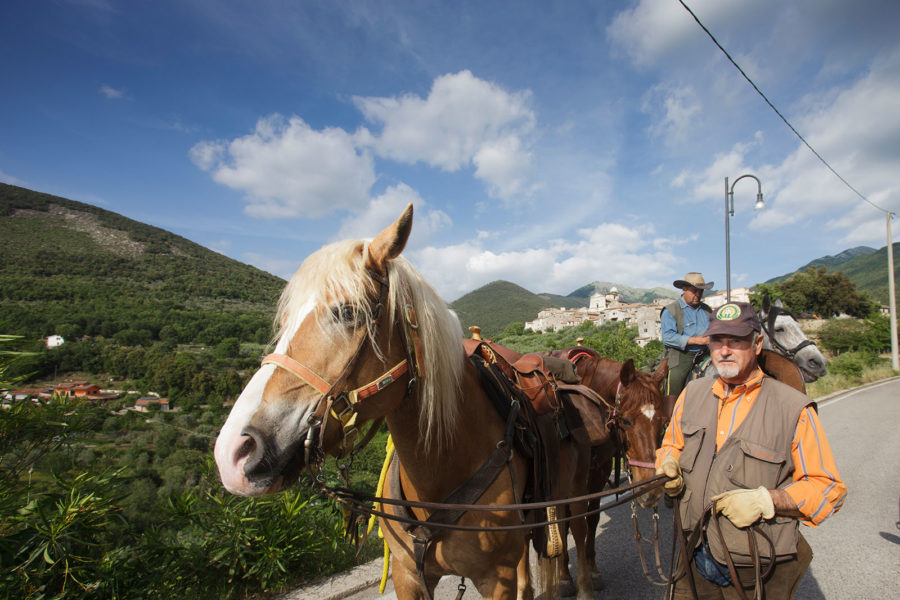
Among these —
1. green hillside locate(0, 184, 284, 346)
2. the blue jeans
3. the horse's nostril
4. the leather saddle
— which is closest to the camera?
the horse's nostril

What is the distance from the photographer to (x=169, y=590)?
9.06ft

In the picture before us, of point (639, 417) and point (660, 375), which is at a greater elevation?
point (660, 375)

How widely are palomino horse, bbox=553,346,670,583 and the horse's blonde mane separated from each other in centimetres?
192

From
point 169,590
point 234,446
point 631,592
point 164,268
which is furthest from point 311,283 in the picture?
point 164,268

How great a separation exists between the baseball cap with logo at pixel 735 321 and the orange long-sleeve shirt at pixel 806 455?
0.23 metres

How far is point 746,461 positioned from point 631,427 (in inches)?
60.6

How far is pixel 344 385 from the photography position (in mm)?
1351

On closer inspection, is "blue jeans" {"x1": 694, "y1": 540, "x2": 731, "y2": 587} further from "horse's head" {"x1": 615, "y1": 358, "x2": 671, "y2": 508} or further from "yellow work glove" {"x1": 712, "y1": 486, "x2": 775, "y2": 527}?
"horse's head" {"x1": 615, "y1": 358, "x2": 671, "y2": 508}

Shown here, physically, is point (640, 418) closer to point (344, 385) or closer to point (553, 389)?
point (553, 389)

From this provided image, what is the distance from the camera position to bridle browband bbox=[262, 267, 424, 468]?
1277mm

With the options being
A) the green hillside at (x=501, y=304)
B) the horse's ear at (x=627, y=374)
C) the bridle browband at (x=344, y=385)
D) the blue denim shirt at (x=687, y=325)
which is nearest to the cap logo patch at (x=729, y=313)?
the horse's ear at (x=627, y=374)

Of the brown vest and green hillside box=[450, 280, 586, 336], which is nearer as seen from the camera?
the brown vest

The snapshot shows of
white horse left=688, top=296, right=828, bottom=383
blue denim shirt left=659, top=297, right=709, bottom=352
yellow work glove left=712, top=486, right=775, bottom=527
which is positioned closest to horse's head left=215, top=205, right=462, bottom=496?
yellow work glove left=712, top=486, right=775, bottom=527

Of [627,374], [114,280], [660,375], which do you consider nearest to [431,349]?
[627,374]
